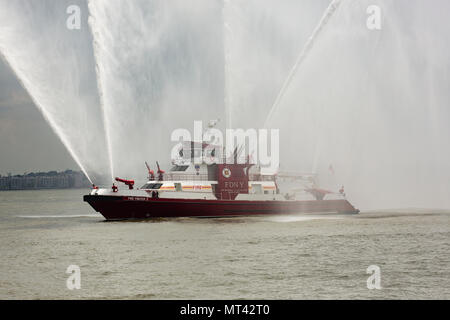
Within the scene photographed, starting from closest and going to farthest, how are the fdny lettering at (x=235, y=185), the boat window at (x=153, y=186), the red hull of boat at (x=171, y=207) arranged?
the red hull of boat at (x=171, y=207)
the boat window at (x=153, y=186)
the fdny lettering at (x=235, y=185)

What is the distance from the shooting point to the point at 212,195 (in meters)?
42.0

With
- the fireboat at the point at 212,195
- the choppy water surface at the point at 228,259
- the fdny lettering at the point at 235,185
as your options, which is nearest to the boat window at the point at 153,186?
the fireboat at the point at 212,195

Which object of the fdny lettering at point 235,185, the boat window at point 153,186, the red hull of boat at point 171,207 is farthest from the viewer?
the fdny lettering at point 235,185

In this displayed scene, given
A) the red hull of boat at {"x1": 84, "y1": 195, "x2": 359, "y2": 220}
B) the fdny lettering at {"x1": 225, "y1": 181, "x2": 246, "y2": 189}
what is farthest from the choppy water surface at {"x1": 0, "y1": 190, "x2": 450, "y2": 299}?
the fdny lettering at {"x1": 225, "y1": 181, "x2": 246, "y2": 189}

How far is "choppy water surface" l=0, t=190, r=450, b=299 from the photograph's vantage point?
18.4 m

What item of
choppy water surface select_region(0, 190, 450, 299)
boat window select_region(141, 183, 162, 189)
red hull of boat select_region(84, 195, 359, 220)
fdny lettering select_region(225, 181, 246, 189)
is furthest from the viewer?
fdny lettering select_region(225, 181, 246, 189)

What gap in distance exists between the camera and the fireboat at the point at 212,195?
40281 mm

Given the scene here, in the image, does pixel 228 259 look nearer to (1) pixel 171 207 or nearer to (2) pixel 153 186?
(1) pixel 171 207

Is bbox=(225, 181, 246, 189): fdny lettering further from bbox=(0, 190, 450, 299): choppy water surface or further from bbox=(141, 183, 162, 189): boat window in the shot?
bbox=(141, 183, 162, 189): boat window

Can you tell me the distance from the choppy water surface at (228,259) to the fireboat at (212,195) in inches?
98.7

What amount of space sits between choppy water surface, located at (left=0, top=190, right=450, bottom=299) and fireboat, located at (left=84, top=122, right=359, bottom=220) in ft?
8.23

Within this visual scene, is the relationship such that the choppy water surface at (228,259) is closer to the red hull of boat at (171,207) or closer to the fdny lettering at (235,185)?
the red hull of boat at (171,207)
